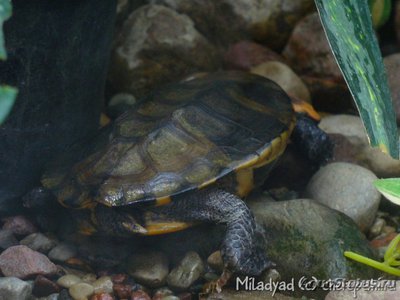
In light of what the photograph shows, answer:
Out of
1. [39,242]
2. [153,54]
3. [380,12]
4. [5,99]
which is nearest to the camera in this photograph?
[5,99]

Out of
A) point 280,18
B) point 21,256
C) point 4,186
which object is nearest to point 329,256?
point 21,256

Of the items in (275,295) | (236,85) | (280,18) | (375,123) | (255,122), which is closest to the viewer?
(375,123)

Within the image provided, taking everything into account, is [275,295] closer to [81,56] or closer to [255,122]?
[255,122]

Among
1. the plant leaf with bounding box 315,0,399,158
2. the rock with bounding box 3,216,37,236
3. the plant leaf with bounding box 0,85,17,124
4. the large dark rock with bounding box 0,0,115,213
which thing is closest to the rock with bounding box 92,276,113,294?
the rock with bounding box 3,216,37,236

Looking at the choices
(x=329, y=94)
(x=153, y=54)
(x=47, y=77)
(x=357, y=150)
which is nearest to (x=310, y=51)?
(x=329, y=94)

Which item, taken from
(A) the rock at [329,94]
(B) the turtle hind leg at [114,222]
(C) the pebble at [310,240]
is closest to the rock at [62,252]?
(B) the turtle hind leg at [114,222]

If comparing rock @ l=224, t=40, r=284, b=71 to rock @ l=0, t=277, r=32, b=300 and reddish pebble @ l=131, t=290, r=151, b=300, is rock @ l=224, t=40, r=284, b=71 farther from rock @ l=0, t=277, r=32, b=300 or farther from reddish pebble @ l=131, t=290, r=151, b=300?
rock @ l=0, t=277, r=32, b=300

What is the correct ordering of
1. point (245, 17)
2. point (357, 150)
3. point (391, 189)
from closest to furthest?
point (391, 189)
point (357, 150)
point (245, 17)

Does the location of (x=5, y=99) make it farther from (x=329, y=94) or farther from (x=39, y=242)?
(x=329, y=94)

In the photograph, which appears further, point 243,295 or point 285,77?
point 285,77
